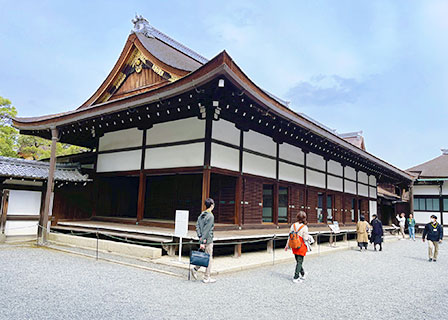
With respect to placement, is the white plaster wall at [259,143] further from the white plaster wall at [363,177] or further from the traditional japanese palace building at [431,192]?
the traditional japanese palace building at [431,192]

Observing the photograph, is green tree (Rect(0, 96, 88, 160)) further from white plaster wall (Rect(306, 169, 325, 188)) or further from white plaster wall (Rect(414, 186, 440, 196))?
white plaster wall (Rect(414, 186, 440, 196))

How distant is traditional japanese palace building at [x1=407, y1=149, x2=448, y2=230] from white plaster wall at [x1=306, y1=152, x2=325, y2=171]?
1106cm

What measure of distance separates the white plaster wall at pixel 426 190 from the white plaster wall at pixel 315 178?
13.5 m

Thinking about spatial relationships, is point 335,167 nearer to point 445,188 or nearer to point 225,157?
point 225,157

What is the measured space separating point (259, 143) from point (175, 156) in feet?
9.47

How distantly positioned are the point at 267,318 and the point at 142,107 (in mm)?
6474

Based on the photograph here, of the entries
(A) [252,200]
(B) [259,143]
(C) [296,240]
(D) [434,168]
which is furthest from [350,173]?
(C) [296,240]

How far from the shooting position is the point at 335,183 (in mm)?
15414

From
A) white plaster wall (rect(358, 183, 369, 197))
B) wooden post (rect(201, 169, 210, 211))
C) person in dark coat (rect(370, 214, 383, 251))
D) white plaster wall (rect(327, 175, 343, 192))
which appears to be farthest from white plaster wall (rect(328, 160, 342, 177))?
wooden post (rect(201, 169, 210, 211))

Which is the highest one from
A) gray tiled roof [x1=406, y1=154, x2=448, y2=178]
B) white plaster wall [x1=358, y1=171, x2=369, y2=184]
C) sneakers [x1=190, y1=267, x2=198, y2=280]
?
gray tiled roof [x1=406, y1=154, x2=448, y2=178]

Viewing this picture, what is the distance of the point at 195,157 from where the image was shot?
9039mm

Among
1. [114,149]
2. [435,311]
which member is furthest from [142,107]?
[435,311]

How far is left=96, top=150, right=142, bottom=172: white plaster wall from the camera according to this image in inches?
428

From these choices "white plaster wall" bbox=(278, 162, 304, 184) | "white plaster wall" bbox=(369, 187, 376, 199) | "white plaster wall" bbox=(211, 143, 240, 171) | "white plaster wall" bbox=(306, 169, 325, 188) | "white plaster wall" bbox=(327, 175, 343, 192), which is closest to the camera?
"white plaster wall" bbox=(211, 143, 240, 171)
